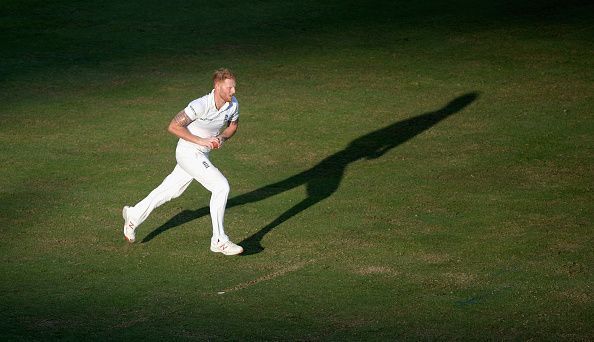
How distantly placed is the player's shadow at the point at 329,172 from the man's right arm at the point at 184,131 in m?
1.58

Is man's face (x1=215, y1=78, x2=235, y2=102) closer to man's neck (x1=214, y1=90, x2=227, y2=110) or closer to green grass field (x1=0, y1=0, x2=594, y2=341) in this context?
man's neck (x1=214, y1=90, x2=227, y2=110)

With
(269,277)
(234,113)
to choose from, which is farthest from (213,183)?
(269,277)

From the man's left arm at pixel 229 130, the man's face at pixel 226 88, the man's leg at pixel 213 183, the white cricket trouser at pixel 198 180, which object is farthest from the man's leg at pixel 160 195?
the man's face at pixel 226 88

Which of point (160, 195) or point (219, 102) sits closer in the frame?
point (219, 102)

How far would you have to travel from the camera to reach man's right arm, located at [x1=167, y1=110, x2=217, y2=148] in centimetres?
1226

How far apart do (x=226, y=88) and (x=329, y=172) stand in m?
4.36

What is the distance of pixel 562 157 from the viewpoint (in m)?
16.6

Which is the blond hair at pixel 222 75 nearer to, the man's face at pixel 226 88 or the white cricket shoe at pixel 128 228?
the man's face at pixel 226 88

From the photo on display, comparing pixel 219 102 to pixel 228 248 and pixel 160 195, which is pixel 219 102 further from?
pixel 228 248

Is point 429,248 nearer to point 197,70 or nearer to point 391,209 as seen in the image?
point 391,209

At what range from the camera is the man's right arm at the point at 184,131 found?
12.3m

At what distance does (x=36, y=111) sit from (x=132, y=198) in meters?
5.76

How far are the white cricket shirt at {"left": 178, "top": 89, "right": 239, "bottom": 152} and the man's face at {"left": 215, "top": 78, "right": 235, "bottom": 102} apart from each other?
231 millimetres

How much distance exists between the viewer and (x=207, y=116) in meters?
12.6
